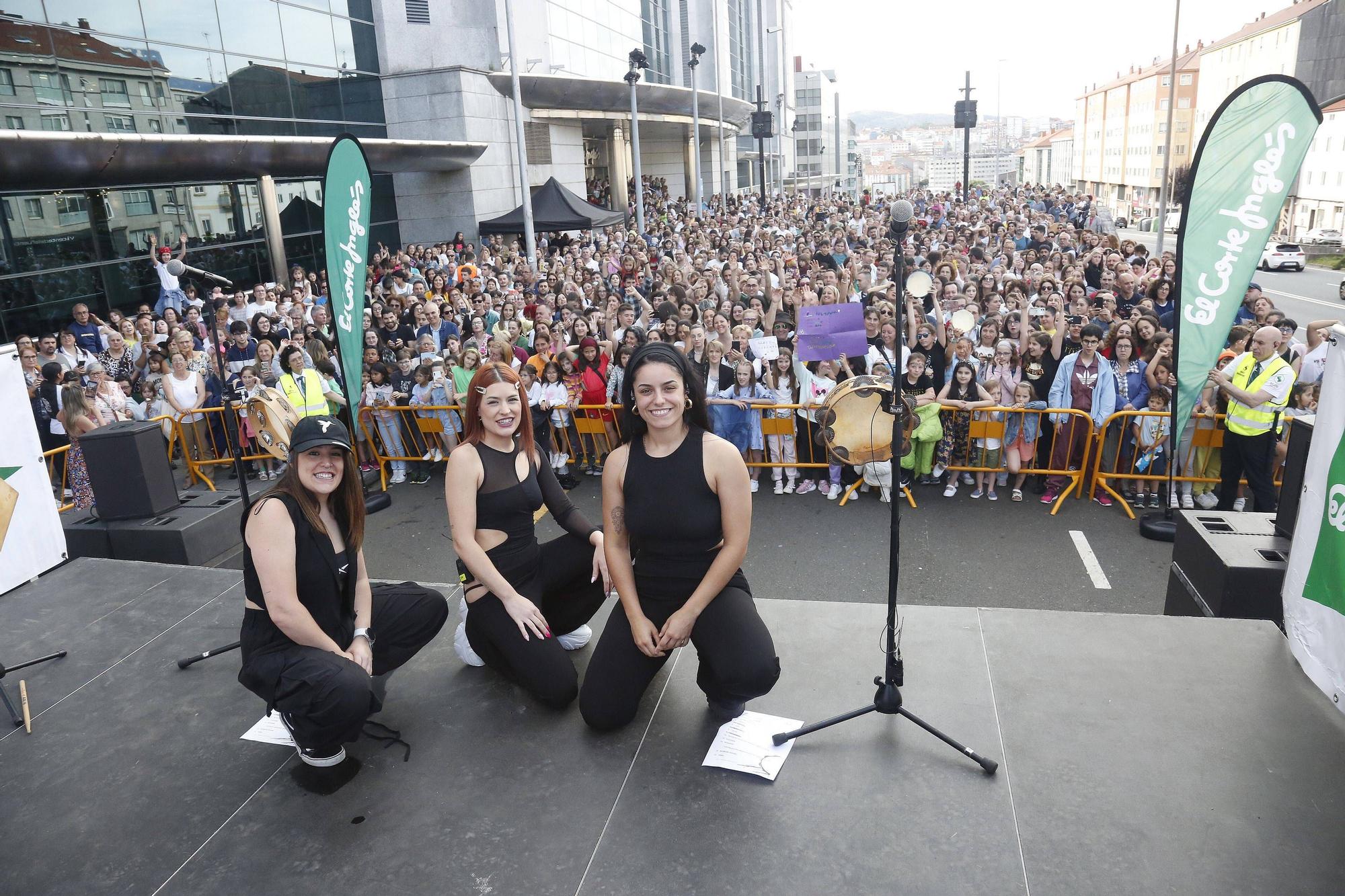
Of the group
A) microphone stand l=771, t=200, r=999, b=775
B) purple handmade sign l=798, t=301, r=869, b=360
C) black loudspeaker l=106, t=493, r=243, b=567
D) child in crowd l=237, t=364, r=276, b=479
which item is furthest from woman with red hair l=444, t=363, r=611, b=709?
child in crowd l=237, t=364, r=276, b=479

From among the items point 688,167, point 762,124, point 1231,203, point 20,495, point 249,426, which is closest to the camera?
point 20,495

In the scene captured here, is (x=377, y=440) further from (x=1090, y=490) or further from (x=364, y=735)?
(x=1090, y=490)

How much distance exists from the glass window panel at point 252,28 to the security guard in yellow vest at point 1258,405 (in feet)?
71.7

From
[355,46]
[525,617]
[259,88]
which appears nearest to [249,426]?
[525,617]

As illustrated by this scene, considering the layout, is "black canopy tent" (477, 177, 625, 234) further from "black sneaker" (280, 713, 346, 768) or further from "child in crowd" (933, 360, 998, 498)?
"black sneaker" (280, 713, 346, 768)

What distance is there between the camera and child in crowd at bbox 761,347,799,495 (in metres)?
8.91

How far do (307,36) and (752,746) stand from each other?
997 inches

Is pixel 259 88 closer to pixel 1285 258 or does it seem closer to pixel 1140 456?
pixel 1140 456

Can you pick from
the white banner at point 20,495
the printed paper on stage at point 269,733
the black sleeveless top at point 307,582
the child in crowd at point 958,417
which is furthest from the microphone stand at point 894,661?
the child in crowd at point 958,417

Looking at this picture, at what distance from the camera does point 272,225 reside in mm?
20812

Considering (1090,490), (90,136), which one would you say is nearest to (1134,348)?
(1090,490)

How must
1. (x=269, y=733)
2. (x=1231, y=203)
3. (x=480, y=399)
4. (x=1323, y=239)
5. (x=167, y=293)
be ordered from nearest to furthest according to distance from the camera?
(x=269, y=733) → (x=480, y=399) → (x=1231, y=203) → (x=167, y=293) → (x=1323, y=239)

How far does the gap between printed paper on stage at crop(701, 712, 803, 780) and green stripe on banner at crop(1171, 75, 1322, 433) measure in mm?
5194

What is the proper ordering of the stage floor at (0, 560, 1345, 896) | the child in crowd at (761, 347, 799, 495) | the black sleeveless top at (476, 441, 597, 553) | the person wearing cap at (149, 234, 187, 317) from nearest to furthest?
the stage floor at (0, 560, 1345, 896) < the black sleeveless top at (476, 441, 597, 553) < the child in crowd at (761, 347, 799, 495) < the person wearing cap at (149, 234, 187, 317)
